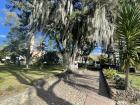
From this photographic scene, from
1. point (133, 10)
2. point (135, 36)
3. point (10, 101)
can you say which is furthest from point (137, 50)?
point (10, 101)

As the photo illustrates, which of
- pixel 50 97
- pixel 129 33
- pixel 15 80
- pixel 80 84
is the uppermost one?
pixel 129 33

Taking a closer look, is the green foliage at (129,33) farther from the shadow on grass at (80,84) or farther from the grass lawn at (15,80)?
the grass lawn at (15,80)

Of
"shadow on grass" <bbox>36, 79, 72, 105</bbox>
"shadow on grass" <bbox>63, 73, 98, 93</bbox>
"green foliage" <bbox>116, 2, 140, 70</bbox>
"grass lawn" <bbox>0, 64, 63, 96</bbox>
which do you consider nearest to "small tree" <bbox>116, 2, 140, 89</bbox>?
"green foliage" <bbox>116, 2, 140, 70</bbox>

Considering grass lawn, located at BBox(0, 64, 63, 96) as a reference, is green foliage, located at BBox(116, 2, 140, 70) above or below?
above

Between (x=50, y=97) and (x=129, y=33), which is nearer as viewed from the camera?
(x=50, y=97)

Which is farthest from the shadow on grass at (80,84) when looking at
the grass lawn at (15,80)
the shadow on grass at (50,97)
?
the shadow on grass at (50,97)

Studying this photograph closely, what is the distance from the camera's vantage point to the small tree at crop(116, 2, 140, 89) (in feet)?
52.5

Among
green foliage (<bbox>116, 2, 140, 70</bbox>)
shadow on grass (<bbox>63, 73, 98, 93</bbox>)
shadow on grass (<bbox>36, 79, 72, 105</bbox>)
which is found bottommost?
shadow on grass (<bbox>36, 79, 72, 105</bbox>)

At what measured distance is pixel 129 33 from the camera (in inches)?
633

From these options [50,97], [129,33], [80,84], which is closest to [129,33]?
[129,33]

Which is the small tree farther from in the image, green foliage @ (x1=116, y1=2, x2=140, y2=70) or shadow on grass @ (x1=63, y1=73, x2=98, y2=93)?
shadow on grass @ (x1=63, y1=73, x2=98, y2=93)

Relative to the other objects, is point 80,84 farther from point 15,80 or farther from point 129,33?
point 129,33

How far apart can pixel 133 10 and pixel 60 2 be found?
43.7ft

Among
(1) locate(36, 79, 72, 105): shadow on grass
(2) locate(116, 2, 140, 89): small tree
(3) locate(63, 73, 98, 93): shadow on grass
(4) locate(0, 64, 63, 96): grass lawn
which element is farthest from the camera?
(3) locate(63, 73, 98, 93): shadow on grass
